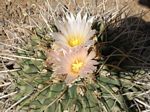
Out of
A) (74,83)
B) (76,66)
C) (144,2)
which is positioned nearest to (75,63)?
(76,66)

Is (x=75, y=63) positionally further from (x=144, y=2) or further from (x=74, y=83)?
(x=144, y=2)

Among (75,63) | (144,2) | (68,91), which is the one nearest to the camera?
(75,63)

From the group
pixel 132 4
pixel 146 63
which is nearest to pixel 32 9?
pixel 132 4

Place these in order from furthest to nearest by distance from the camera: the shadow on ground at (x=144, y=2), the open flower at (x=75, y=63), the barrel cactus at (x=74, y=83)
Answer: the shadow on ground at (x=144, y=2) < the barrel cactus at (x=74, y=83) < the open flower at (x=75, y=63)

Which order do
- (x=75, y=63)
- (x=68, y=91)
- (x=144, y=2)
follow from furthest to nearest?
(x=144, y=2) → (x=68, y=91) → (x=75, y=63)

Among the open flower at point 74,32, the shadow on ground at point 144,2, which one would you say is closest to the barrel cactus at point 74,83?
the open flower at point 74,32

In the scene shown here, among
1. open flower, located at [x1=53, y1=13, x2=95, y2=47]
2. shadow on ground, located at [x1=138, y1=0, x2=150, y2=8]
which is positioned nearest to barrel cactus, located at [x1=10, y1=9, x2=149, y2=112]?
open flower, located at [x1=53, y1=13, x2=95, y2=47]

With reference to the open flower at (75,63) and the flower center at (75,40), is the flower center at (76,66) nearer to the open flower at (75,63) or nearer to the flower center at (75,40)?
the open flower at (75,63)

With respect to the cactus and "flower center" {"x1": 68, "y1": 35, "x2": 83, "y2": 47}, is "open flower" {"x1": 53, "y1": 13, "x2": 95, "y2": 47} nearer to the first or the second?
"flower center" {"x1": 68, "y1": 35, "x2": 83, "y2": 47}

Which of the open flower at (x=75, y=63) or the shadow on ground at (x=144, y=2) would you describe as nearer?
the open flower at (x=75, y=63)
